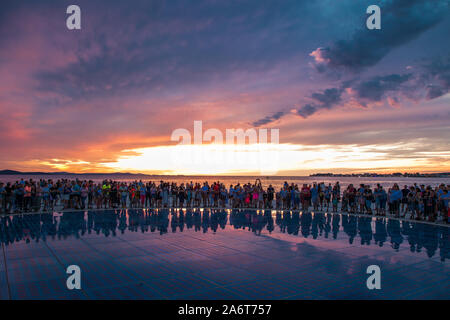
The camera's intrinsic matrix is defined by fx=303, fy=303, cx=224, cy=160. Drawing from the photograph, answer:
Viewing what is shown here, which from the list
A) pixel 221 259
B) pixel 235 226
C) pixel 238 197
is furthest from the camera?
pixel 238 197

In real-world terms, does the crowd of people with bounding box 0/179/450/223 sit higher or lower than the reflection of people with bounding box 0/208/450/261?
higher

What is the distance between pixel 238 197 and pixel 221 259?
1292cm

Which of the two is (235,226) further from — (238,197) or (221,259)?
(238,197)

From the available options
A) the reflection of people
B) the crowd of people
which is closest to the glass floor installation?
the reflection of people

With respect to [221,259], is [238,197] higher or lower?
higher

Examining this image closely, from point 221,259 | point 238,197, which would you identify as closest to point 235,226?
point 221,259

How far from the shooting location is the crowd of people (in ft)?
51.3

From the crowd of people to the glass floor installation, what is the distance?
2.15m

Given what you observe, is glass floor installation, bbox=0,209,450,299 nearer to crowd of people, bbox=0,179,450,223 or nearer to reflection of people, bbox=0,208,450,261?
reflection of people, bbox=0,208,450,261

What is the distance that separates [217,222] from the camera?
585 inches

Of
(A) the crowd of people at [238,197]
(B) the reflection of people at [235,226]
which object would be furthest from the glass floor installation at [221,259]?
(A) the crowd of people at [238,197]

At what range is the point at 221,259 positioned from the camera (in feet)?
27.0
